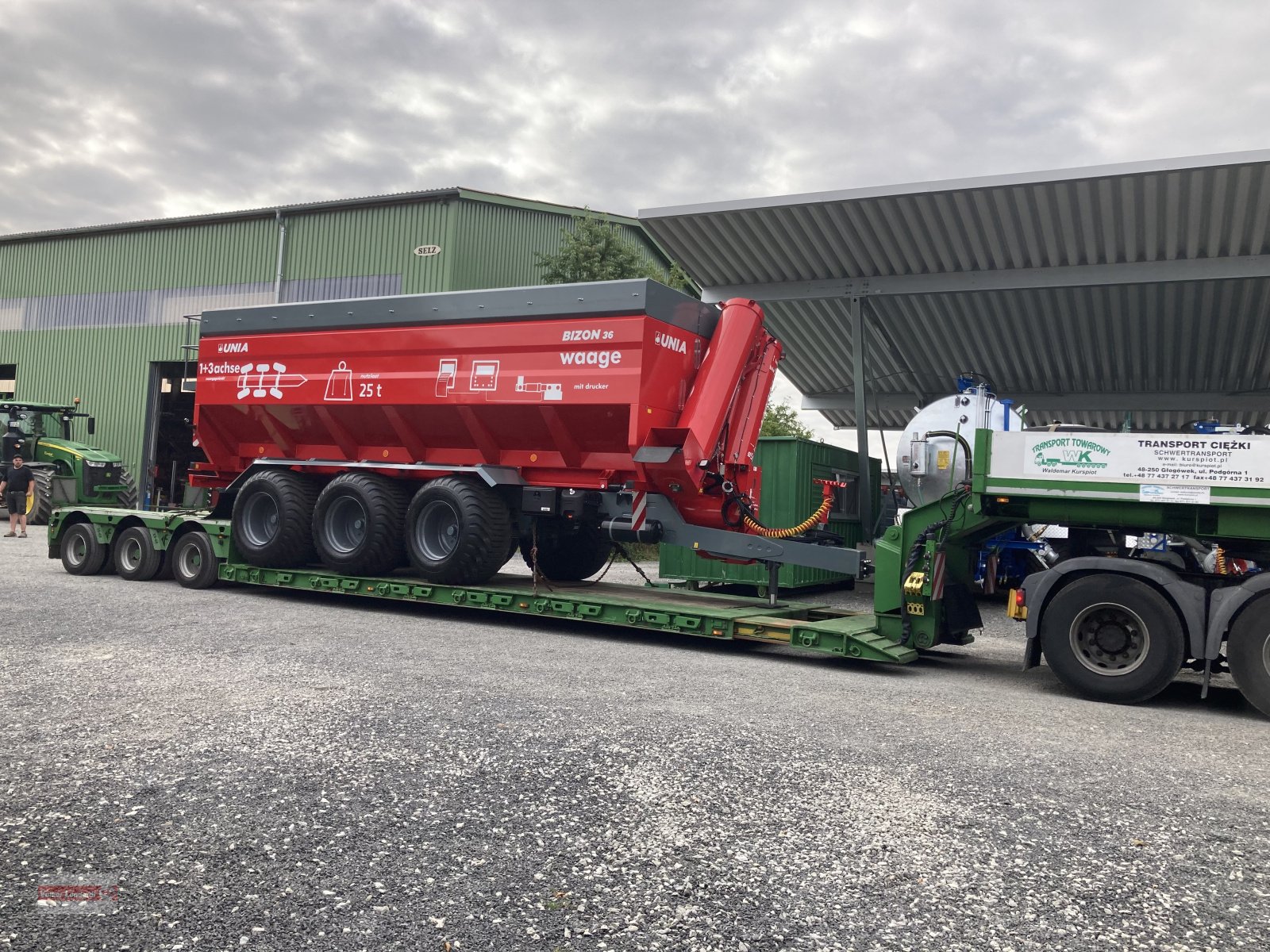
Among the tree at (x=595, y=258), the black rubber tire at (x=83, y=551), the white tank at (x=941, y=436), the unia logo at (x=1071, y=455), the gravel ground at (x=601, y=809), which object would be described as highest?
the tree at (x=595, y=258)

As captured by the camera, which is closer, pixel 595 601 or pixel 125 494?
pixel 595 601

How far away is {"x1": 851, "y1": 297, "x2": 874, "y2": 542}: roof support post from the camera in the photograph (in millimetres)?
14586

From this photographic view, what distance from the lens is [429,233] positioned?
22641 mm

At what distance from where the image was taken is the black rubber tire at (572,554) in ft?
38.6

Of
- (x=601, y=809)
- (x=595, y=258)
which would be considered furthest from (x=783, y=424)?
(x=601, y=809)

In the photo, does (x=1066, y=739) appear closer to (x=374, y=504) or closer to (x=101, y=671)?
(x=101, y=671)

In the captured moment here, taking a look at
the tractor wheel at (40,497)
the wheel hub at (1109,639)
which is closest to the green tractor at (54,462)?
the tractor wheel at (40,497)

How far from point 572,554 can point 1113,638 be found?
6.14 m

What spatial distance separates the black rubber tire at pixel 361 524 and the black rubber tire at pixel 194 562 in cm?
139

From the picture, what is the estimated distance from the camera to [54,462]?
2158 cm

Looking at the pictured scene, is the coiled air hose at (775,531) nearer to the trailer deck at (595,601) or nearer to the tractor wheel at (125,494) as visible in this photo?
the trailer deck at (595,601)

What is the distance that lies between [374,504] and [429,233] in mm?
13354

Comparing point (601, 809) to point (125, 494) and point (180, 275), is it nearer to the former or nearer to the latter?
point (125, 494)

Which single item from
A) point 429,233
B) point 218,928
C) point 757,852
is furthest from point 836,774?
point 429,233
